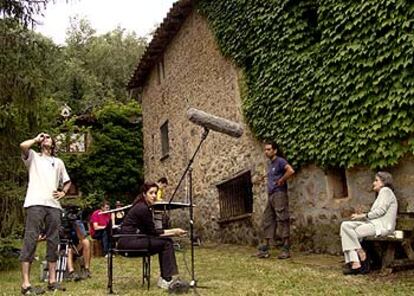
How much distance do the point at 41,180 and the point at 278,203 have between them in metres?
3.61

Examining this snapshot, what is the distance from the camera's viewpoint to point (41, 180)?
18.2 feet

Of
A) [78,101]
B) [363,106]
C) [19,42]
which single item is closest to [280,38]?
[363,106]

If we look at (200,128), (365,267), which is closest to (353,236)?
(365,267)

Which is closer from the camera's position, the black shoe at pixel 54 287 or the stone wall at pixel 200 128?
the black shoe at pixel 54 287

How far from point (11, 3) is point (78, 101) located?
20.8m

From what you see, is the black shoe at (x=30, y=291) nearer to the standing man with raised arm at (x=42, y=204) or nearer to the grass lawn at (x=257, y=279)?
the standing man with raised arm at (x=42, y=204)

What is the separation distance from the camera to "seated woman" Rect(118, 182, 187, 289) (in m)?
5.35

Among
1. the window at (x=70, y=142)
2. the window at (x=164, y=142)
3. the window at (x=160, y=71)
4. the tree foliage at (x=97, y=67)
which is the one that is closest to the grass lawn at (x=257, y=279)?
the window at (x=164, y=142)

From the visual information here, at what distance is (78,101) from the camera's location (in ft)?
95.5

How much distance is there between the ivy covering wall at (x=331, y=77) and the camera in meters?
6.39

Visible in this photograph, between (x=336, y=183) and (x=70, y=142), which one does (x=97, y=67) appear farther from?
(x=336, y=183)

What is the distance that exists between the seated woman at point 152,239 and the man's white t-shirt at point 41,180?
86 cm

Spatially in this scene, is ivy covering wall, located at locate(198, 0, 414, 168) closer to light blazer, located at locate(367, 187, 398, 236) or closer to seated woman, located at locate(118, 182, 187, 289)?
light blazer, located at locate(367, 187, 398, 236)

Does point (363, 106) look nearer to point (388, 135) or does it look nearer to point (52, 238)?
point (388, 135)
